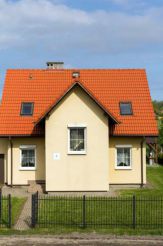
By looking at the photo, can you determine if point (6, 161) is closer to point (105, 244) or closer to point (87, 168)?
point (87, 168)

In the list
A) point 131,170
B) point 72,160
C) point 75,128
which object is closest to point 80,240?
point 72,160

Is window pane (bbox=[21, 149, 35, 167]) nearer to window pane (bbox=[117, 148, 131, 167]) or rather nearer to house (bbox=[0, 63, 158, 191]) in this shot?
house (bbox=[0, 63, 158, 191])

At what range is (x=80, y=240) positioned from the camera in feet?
49.5

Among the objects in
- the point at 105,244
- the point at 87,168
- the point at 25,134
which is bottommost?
the point at 105,244

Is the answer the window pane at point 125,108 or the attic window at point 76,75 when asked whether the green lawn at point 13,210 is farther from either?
the attic window at point 76,75

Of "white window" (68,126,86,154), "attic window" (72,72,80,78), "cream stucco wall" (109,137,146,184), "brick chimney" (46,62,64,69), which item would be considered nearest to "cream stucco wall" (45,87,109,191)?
"white window" (68,126,86,154)

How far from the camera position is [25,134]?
1049 inches

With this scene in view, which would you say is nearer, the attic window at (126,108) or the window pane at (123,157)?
the window pane at (123,157)

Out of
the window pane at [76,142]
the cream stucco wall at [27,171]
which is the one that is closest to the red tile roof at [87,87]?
the cream stucco wall at [27,171]

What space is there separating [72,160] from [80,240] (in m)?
9.97

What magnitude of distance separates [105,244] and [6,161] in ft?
46.9

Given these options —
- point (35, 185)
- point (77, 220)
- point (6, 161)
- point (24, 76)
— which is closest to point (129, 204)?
point (77, 220)

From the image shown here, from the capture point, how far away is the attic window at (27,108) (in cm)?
2774

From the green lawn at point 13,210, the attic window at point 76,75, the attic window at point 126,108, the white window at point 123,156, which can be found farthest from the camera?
the attic window at point 76,75
